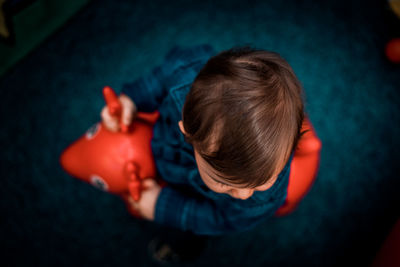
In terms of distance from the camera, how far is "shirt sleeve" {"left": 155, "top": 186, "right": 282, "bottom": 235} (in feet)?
1.56

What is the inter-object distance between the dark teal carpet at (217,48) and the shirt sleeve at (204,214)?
313 mm

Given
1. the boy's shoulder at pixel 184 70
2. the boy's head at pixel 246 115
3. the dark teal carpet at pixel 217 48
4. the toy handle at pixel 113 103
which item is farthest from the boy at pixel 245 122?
the dark teal carpet at pixel 217 48

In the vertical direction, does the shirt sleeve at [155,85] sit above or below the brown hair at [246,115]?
above

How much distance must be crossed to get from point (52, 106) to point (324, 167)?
85cm

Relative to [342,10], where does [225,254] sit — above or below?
below

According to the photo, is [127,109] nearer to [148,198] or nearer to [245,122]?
[148,198]

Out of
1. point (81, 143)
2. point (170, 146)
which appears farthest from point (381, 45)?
point (81, 143)

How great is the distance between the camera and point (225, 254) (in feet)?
2.68

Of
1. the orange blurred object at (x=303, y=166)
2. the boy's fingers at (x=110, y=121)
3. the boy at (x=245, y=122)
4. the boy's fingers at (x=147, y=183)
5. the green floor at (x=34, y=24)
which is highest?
the green floor at (x=34, y=24)

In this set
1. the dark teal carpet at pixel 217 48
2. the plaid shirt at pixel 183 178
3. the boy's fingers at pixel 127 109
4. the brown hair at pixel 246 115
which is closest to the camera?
the brown hair at pixel 246 115

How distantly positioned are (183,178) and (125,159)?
4.9 inches

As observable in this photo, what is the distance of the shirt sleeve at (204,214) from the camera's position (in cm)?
47

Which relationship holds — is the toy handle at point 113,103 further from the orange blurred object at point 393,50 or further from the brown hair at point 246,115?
the orange blurred object at point 393,50

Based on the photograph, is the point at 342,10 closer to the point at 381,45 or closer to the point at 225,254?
the point at 381,45
